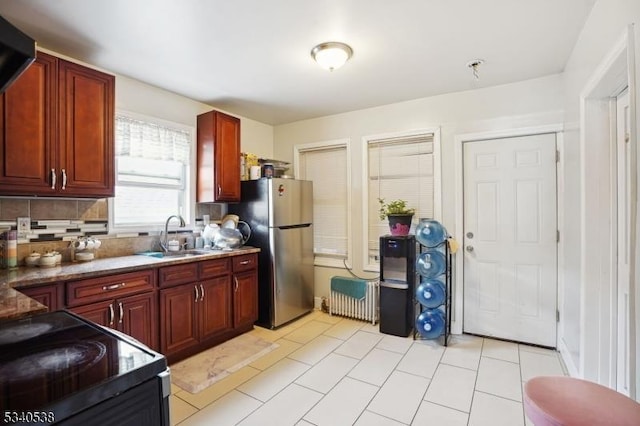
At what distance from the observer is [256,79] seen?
3033 millimetres

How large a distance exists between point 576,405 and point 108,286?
8.71 feet

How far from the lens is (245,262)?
11.1 feet

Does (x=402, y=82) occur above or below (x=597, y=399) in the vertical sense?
above

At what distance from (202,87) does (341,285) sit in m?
2.63

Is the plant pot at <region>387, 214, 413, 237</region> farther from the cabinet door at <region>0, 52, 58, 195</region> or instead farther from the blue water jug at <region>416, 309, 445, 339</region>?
the cabinet door at <region>0, 52, 58, 195</region>

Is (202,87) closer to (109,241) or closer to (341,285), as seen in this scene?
(109,241)

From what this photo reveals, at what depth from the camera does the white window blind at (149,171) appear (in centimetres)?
296

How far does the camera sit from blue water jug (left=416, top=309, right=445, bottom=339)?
3.09 meters

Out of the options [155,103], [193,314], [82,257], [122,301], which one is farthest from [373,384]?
[155,103]

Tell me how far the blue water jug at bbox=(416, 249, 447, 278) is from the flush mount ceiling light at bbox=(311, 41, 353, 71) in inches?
75.7

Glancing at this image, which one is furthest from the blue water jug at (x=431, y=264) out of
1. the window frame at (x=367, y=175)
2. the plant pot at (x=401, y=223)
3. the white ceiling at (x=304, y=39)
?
the white ceiling at (x=304, y=39)

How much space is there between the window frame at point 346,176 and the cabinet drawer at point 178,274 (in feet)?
5.73

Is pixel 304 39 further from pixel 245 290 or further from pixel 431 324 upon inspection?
A: pixel 431 324

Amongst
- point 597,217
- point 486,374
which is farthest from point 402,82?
point 486,374
